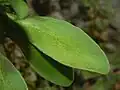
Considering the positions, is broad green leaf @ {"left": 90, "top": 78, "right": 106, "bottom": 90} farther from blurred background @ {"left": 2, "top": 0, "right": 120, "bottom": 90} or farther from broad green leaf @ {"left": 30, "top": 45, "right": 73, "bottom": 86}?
broad green leaf @ {"left": 30, "top": 45, "right": 73, "bottom": 86}

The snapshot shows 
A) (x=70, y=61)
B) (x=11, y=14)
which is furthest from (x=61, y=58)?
(x=11, y=14)

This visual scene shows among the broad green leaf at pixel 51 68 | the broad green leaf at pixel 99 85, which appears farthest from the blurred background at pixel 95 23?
the broad green leaf at pixel 51 68

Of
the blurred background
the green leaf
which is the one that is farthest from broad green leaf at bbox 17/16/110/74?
the blurred background

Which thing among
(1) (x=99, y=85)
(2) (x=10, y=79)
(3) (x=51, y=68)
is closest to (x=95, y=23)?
(1) (x=99, y=85)

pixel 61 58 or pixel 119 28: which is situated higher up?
pixel 61 58

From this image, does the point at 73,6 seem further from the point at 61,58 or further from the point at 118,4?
the point at 61,58

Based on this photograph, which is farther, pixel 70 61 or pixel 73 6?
pixel 73 6

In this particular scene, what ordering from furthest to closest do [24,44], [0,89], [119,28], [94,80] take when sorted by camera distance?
[119,28] → [94,80] → [24,44] → [0,89]
